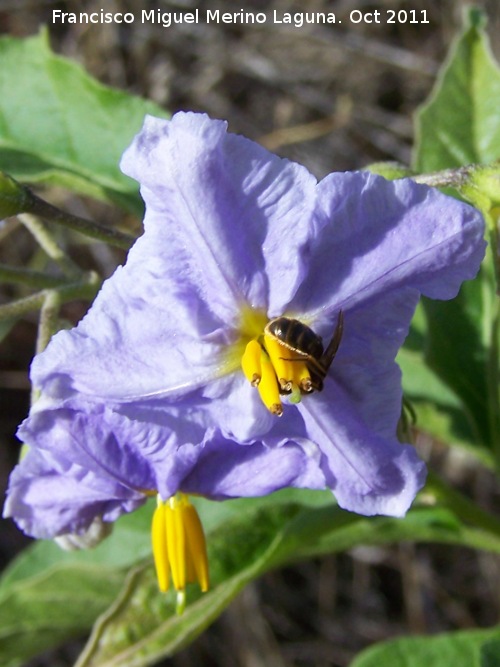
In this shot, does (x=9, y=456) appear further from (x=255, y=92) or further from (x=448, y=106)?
(x=448, y=106)

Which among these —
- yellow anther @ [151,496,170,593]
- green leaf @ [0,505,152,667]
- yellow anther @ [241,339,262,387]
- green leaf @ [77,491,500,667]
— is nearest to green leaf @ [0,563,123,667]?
green leaf @ [0,505,152,667]

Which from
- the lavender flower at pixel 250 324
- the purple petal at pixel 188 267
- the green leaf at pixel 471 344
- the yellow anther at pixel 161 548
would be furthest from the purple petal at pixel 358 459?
the green leaf at pixel 471 344

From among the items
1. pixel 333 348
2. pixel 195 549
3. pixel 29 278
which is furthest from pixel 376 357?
pixel 29 278

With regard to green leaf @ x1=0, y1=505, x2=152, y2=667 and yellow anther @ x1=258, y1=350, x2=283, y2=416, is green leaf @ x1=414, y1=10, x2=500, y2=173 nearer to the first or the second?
yellow anther @ x1=258, y1=350, x2=283, y2=416

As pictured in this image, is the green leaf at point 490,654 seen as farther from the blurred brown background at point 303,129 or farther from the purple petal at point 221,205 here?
the blurred brown background at point 303,129

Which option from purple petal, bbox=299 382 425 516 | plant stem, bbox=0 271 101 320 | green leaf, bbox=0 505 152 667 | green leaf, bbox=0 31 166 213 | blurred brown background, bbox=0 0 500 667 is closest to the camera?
purple petal, bbox=299 382 425 516

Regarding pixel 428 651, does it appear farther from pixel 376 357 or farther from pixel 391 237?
pixel 391 237
